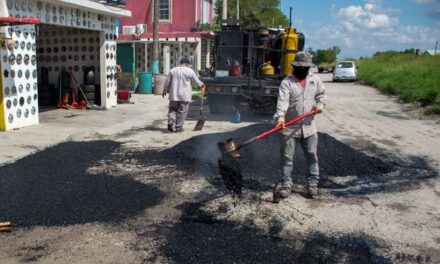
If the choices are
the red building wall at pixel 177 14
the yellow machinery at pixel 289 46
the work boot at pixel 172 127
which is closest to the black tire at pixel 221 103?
the yellow machinery at pixel 289 46

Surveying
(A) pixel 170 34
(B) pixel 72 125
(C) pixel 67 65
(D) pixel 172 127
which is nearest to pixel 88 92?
(C) pixel 67 65

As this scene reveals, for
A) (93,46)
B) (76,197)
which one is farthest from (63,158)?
(93,46)

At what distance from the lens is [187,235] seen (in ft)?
14.0

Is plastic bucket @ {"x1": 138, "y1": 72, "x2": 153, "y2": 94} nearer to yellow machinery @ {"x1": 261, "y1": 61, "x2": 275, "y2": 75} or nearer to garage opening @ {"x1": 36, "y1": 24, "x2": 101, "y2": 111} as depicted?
garage opening @ {"x1": 36, "y1": 24, "x2": 101, "y2": 111}

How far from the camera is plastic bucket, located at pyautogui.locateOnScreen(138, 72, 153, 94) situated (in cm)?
1925

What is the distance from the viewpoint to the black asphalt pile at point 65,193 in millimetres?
4734

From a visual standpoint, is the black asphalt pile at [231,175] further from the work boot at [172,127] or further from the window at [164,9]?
the window at [164,9]

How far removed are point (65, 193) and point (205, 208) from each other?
1.80 meters

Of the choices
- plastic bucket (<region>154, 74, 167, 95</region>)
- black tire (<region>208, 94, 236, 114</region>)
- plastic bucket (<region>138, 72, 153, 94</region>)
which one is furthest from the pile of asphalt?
plastic bucket (<region>138, 72, 153, 94</region>)

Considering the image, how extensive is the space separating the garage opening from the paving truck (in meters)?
3.90

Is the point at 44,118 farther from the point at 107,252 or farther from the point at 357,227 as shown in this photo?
the point at 357,227

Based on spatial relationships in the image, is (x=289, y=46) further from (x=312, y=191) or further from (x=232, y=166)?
(x=232, y=166)

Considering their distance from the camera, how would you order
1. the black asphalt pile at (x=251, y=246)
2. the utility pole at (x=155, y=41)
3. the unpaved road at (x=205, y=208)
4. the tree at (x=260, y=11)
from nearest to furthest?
1. the black asphalt pile at (x=251, y=246)
2. the unpaved road at (x=205, y=208)
3. the utility pole at (x=155, y=41)
4. the tree at (x=260, y=11)

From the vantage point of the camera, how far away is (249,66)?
41.4 ft
